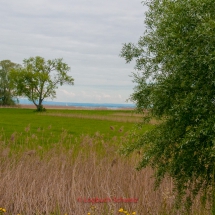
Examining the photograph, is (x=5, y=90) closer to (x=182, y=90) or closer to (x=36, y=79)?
(x=36, y=79)

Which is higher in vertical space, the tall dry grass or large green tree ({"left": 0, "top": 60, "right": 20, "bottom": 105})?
large green tree ({"left": 0, "top": 60, "right": 20, "bottom": 105})

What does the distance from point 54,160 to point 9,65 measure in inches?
3722

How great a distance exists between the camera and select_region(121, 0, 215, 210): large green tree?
5527mm

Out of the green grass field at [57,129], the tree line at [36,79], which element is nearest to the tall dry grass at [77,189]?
the green grass field at [57,129]

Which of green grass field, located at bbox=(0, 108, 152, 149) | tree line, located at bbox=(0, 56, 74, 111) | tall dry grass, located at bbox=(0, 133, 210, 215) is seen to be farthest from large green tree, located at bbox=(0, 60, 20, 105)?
tall dry grass, located at bbox=(0, 133, 210, 215)

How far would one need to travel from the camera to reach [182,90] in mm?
5930

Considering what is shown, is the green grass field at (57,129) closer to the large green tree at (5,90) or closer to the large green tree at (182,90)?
the large green tree at (182,90)

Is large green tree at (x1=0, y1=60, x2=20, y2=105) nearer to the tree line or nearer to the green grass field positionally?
the tree line

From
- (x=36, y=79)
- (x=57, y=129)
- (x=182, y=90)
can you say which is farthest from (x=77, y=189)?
(x=36, y=79)

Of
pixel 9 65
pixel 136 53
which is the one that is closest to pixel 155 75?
pixel 136 53

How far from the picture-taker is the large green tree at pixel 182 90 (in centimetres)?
553

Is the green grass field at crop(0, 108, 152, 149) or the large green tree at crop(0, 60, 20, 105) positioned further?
the large green tree at crop(0, 60, 20, 105)

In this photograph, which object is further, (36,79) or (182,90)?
(36,79)

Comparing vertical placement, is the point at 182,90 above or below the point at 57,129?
above
